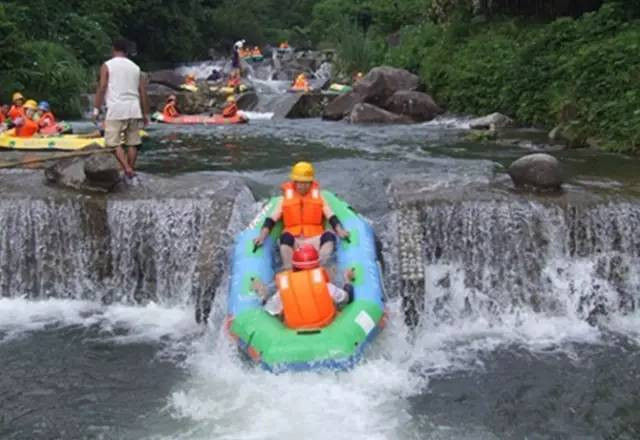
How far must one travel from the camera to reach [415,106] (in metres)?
16.6

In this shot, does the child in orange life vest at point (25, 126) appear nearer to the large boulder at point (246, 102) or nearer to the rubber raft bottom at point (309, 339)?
the rubber raft bottom at point (309, 339)

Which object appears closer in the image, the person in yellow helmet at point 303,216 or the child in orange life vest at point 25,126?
the person in yellow helmet at point 303,216

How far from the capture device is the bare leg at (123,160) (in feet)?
26.4

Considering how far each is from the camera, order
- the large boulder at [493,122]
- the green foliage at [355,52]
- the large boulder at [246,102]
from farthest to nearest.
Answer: the green foliage at [355,52] < the large boulder at [246,102] < the large boulder at [493,122]

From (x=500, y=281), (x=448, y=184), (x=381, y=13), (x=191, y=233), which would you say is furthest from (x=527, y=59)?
(x=381, y=13)

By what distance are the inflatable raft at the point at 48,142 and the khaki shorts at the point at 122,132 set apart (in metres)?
3.06

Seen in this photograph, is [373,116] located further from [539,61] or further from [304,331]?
[304,331]

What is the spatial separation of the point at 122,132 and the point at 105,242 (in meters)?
1.25

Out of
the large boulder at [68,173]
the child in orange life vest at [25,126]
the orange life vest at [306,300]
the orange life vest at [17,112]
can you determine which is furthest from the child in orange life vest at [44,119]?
the orange life vest at [306,300]

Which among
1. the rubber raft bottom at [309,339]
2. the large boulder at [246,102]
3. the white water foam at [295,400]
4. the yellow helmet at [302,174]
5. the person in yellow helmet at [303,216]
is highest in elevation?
the large boulder at [246,102]

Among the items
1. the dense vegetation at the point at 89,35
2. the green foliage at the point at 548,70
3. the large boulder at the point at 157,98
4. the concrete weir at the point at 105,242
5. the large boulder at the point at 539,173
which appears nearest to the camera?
the concrete weir at the point at 105,242

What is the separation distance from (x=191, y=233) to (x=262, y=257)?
1.22m

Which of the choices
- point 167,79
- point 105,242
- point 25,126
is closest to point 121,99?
point 105,242

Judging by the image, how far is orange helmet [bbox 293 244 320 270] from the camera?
6086 millimetres
